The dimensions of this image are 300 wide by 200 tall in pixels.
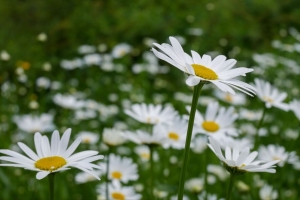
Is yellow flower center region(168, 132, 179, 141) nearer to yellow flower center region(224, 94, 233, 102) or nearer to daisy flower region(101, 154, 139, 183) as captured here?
daisy flower region(101, 154, 139, 183)

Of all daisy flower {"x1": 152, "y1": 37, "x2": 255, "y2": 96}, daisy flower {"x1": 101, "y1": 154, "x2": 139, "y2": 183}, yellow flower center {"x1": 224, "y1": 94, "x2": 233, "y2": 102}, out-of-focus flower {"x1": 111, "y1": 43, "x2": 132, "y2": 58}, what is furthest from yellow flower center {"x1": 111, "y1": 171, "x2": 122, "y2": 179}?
out-of-focus flower {"x1": 111, "y1": 43, "x2": 132, "y2": 58}

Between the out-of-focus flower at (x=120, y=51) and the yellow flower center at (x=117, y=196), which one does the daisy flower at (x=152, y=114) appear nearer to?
the yellow flower center at (x=117, y=196)

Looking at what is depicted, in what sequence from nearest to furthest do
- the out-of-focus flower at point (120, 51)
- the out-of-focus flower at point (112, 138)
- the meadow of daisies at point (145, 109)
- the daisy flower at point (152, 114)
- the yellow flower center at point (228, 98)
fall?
the meadow of daisies at point (145, 109), the out-of-focus flower at point (112, 138), the daisy flower at point (152, 114), the yellow flower center at point (228, 98), the out-of-focus flower at point (120, 51)

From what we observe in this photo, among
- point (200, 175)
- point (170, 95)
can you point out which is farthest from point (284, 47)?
point (200, 175)

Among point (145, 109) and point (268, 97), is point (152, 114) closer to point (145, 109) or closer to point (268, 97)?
point (145, 109)

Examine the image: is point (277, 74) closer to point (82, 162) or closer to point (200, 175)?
point (200, 175)

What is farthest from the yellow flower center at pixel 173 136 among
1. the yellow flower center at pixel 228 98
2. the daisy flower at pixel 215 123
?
the yellow flower center at pixel 228 98
